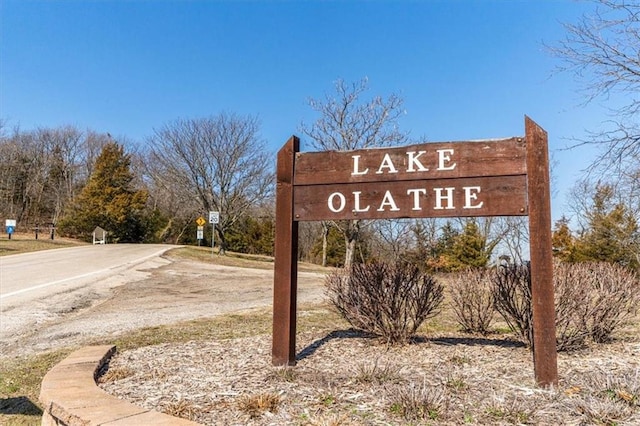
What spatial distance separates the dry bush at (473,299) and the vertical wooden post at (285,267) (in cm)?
183

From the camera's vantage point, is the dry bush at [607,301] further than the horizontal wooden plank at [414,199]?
Yes

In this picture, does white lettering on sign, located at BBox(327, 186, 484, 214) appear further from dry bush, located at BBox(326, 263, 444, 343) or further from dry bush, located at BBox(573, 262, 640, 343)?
dry bush, located at BBox(573, 262, 640, 343)

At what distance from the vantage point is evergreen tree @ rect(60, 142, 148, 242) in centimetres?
3148

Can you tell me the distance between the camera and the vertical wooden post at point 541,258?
8.70 ft

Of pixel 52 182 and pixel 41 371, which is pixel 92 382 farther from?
pixel 52 182

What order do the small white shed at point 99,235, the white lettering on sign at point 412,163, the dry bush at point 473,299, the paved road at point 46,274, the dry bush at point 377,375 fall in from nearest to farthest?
the dry bush at point 377,375
the white lettering on sign at point 412,163
the dry bush at point 473,299
the paved road at point 46,274
the small white shed at point 99,235

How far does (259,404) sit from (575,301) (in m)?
2.69

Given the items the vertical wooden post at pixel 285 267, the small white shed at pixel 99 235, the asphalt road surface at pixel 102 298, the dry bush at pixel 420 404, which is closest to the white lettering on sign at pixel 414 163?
the vertical wooden post at pixel 285 267

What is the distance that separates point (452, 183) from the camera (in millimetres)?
3020

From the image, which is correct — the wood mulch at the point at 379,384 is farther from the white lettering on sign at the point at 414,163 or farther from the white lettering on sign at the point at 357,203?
the white lettering on sign at the point at 414,163

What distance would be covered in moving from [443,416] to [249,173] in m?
21.7

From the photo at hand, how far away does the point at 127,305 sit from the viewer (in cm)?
727

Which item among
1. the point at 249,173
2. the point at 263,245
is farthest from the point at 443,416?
the point at 263,245

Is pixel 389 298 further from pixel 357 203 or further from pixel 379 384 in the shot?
pixel 379 384
